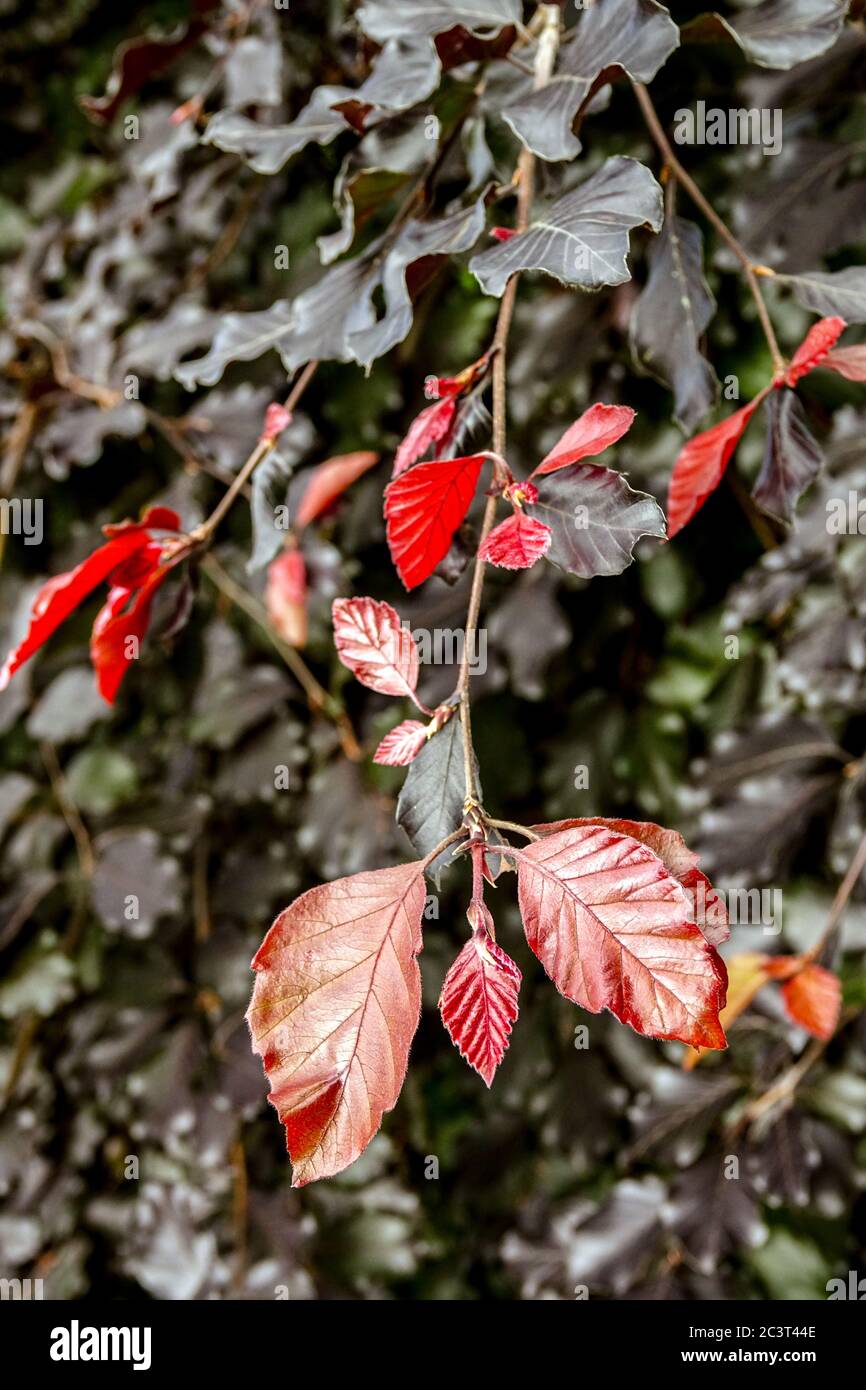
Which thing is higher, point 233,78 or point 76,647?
point 233,78

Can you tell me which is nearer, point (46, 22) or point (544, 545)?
point (544, 545)

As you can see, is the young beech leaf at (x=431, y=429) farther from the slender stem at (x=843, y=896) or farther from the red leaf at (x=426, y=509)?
the slender stem at (x=843, y=896)

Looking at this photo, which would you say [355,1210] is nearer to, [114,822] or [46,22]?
[114,822]

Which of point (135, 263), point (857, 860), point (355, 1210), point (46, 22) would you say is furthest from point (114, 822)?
point (46, 22)

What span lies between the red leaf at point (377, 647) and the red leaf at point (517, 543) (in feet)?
0.18

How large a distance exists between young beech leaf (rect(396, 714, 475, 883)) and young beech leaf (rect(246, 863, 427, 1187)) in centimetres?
3

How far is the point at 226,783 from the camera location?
93cm

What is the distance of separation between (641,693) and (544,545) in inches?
21.5

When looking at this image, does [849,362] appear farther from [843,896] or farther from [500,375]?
[843,896]

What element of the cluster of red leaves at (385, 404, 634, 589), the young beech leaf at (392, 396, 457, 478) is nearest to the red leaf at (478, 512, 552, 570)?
the cluster of red leaves at (385, 404, 634, 589)

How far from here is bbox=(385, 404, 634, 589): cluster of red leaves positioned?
0.39m

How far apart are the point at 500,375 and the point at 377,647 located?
0.13m
